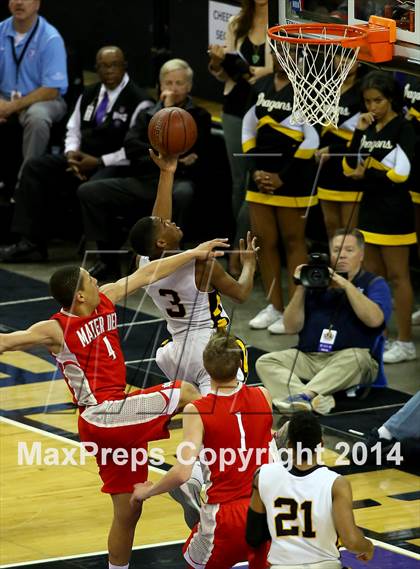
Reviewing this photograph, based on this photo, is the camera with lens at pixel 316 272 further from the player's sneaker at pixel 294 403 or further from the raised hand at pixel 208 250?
the raised hand at pixel 208 250

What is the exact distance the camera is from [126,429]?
24.3 ft

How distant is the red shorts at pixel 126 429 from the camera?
7.39 m

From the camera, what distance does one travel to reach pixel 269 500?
21.0ft

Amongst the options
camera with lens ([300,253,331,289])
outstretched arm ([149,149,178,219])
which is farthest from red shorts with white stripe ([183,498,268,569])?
camera with lens ([300,253,331,289])

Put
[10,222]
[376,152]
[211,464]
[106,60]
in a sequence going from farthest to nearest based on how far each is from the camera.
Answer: [10,222]
[106,60]
[376,152]
[211,464]

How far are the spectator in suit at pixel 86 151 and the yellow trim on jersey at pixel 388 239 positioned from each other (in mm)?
2810

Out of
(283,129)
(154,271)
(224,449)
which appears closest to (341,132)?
(283,129)

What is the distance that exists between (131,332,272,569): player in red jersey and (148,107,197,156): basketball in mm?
1691

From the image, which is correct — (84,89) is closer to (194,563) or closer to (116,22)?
(116,22)

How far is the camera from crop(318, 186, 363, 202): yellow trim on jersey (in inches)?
439

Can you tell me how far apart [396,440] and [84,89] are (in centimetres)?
554

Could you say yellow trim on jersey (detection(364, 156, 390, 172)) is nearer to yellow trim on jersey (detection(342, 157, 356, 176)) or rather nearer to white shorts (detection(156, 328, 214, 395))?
yellow trim on jersey (detection(342, 157, 356, 176))

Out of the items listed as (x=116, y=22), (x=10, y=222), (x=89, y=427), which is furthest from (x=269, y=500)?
(x=116, y=22)

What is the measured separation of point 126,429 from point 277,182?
3.96 metres
